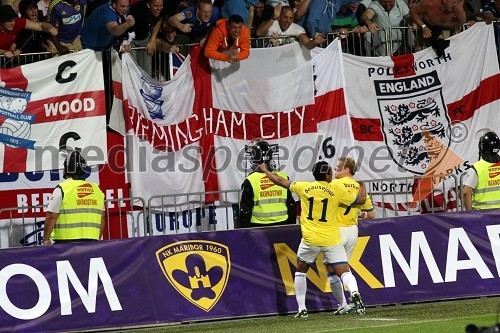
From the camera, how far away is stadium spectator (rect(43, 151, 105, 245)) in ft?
47.9

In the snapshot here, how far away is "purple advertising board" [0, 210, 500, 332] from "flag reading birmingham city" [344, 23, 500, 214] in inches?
141

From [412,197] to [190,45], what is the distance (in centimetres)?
462

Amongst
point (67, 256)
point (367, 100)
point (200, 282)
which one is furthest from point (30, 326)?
point (367, 100)

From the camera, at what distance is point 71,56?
17.4 metres

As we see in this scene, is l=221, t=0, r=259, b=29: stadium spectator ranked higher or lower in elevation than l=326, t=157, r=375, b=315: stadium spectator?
higher

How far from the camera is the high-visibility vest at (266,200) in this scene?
50.9 feet

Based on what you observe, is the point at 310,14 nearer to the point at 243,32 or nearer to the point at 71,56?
the point at 243,32

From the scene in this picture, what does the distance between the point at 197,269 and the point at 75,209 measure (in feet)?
6.09

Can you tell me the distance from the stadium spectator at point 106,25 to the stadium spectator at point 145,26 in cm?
55

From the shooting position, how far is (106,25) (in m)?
17.4

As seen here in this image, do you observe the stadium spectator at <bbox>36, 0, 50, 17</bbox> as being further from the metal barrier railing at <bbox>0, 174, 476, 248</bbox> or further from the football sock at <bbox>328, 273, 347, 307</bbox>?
the football sock at <bbox>328, 273, 347, 307</bbox>

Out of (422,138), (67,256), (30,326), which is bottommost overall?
(30,326)

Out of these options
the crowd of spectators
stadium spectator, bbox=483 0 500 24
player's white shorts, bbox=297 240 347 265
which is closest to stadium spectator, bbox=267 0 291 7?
the crowd of spectators

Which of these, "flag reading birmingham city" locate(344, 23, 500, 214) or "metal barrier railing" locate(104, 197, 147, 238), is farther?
"flag reading birmingham city" locate(344, 23, 500, 214)
